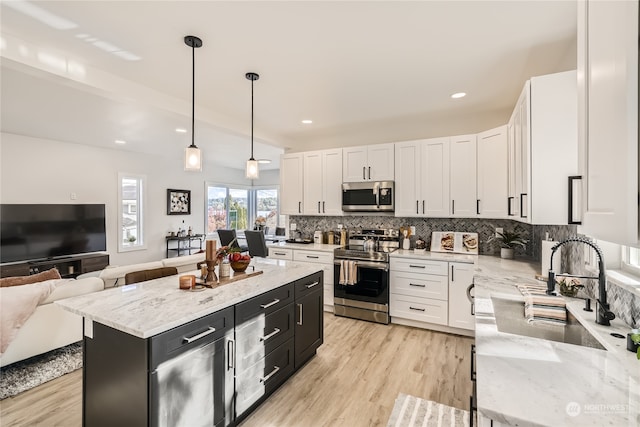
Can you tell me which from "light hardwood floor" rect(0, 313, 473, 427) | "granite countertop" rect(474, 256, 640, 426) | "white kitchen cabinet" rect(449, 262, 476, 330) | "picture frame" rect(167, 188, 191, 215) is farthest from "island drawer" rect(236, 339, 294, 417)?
"picture frame" rect(167, 188, 191, 215)

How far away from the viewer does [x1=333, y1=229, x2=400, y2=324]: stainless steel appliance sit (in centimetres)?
372

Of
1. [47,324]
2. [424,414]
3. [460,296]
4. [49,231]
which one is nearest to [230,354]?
[424,414]

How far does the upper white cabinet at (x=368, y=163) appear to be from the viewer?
4.08 metres

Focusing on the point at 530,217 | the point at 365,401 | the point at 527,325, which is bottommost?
the point at 365,401

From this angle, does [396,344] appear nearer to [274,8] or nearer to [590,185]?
[590,185]

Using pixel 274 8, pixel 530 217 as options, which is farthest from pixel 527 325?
pixel 274 8

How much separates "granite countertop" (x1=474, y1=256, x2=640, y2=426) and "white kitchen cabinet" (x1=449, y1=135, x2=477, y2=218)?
2.25m

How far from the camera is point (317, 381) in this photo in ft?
8.27

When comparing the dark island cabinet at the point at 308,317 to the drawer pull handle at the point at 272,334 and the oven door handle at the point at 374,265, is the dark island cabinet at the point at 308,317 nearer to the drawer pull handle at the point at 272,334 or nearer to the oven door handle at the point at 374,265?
the drawer pull handle at the point at 272,334

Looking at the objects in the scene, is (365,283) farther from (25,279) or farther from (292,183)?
(25,279)

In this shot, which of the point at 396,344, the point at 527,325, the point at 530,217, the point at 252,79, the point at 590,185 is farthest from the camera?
the point at 396,344

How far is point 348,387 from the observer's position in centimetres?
245

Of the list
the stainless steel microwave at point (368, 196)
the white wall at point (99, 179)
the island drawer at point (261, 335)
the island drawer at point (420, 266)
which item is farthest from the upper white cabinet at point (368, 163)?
the white wall at point (99, 179)

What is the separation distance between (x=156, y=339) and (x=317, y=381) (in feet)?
A: 5.10
